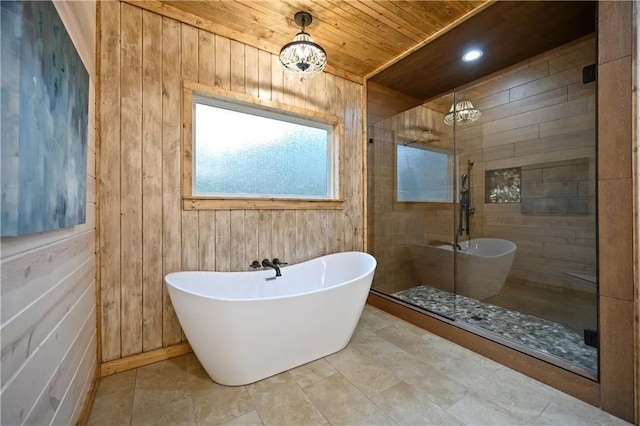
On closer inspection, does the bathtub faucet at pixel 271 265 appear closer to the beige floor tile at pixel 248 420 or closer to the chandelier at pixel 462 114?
the beige floor tile at pixel 248 420

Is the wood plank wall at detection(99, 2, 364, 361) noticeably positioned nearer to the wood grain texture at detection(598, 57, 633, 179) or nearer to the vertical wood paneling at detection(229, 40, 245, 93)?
the vertical wood paneling at detection(229, 40, 245, 93)

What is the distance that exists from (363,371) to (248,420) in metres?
0.73

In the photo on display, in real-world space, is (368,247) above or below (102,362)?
above

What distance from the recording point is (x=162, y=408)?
1.35m

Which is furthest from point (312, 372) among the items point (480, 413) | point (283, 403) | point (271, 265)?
point (480, 413)

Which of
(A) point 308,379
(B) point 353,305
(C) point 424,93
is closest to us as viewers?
(A) point 308,379

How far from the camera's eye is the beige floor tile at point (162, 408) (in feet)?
4.18

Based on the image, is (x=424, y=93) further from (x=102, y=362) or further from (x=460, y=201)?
(x=102, y=362)

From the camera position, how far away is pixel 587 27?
6.75ft

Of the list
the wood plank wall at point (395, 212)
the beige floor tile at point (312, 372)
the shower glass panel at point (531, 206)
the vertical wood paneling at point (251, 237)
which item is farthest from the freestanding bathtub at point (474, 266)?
the vertical wood paneling at point (251, 237)

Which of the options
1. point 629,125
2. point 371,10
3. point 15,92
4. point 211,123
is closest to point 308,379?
point 15,92

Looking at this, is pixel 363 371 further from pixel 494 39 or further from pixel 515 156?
pixel 494 39

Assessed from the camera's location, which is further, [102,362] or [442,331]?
[442,331]

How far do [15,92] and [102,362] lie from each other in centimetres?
169
